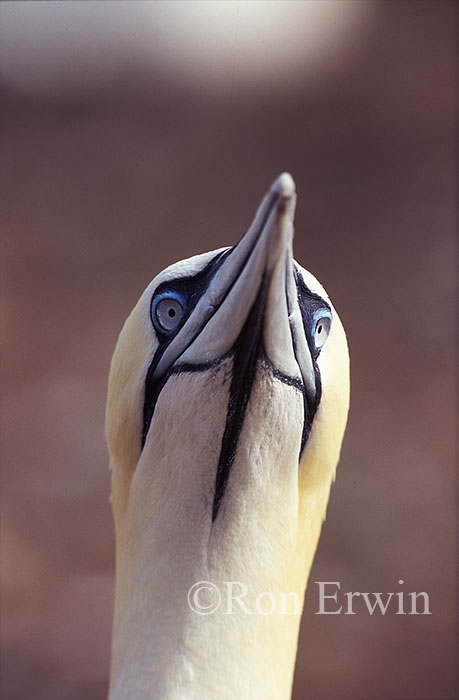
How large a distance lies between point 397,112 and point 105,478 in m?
1.58

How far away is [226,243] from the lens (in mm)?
2686

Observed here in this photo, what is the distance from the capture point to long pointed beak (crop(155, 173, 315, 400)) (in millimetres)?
1217

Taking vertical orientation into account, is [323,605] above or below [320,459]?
below

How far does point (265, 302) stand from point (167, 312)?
271mm

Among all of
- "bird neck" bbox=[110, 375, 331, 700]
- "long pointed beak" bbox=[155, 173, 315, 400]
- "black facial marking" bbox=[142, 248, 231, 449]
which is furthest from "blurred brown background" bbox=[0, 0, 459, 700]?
"bird neck" bbox=[110, 375, 331, 700]

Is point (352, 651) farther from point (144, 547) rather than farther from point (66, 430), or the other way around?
point (144, 547)

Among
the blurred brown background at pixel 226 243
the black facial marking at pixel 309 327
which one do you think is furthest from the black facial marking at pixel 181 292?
the blurred brown background at pixel 226 243

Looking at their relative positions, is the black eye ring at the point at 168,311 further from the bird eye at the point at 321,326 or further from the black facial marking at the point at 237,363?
the bird eye at the point at 321,326

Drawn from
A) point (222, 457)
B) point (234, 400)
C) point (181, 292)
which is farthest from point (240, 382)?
point (181, 292)

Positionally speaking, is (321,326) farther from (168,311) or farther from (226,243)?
(226,243)

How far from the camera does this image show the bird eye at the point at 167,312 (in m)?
1.48

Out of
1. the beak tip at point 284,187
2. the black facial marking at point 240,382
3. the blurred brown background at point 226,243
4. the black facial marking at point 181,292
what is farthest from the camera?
the blurred brown background at point 226,243

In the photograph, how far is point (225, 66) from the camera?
2.45 m

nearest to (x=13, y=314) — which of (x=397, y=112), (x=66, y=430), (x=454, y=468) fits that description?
(x=66, y=430)
